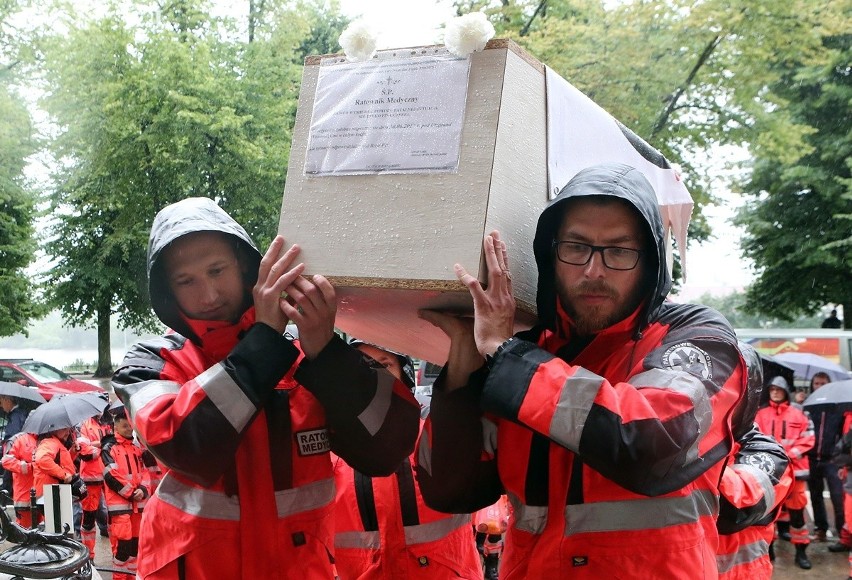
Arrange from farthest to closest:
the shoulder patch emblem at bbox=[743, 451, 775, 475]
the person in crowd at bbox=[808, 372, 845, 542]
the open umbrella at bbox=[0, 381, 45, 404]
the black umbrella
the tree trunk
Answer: the tree trunk < the open umbrella at bbox=[0, 381, 45, 404] < the person in crowd at bbox=[808, 372, 845, 542] < the black umbrella < the shoulder patch emblem at bbox=[743, 451, 775, 475]

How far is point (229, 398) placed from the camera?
2.20 meters

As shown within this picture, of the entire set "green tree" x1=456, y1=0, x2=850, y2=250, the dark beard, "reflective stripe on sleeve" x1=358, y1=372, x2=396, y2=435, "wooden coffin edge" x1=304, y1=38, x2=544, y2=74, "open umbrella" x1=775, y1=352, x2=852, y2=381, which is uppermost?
"green tree" x1=456, y1=0, x2=850, y2=250

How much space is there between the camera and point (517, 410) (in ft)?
6.31

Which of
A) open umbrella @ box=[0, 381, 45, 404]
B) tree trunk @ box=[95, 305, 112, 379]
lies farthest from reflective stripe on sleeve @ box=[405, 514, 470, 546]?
tree trunk @ box=[95, 305, 112, 379]

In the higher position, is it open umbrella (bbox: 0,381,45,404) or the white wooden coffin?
the white wooden coffin

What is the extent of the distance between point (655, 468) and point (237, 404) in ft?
3.53

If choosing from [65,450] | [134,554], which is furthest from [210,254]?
[65,450]

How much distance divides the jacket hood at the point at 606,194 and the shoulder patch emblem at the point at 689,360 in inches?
6.3

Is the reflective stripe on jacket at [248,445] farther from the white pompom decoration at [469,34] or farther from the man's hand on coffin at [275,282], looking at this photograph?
the white pompom decoration at [469,34]

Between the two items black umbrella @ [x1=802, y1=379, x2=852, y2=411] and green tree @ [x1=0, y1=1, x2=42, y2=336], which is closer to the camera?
black umbrella @ [x1=802, y1=379, x2=852, y2=411]

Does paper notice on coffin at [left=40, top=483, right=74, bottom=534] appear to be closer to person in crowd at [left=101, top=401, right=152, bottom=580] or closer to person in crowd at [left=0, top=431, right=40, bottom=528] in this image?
person in crowd at [left=101, top=401, right=152, bottom=580]

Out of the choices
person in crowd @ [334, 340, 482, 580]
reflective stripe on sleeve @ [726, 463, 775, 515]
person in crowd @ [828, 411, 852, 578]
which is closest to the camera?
reflective stripe on sleeve @ [726, 463, 775, 515]

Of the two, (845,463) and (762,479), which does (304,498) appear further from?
(845,463)

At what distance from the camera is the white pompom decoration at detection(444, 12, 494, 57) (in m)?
2.13
